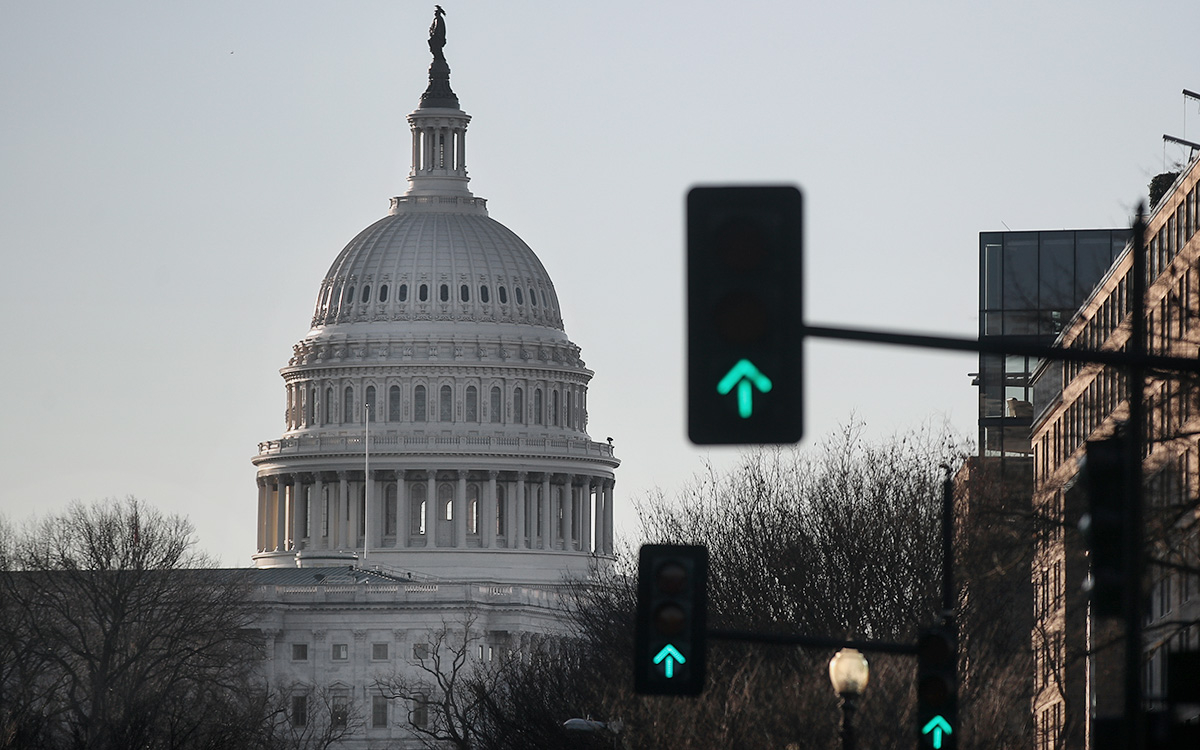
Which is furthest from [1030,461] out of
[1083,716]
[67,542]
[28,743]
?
[67,542]

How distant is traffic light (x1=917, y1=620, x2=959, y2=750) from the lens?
30.2m

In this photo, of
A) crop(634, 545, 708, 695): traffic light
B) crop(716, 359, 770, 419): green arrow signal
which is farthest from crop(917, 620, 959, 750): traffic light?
crop(716, 359, 770, 419): green arrow signal

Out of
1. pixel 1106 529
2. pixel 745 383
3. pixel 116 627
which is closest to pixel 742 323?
pixel 745 383

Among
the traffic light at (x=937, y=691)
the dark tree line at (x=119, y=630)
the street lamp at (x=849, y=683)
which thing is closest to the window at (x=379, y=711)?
the dark tree line at (x=119, y=630)

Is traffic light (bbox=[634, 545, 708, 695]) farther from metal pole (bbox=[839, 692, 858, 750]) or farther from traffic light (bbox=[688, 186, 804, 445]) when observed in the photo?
metal pole (bbox=[839, 692, 858, 750])

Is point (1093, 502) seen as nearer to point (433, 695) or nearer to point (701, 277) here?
point (701, 277)

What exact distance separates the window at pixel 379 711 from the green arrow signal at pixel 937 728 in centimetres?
16861

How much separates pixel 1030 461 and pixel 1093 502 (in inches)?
3598

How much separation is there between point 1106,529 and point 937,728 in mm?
9005

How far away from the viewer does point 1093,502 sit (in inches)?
866

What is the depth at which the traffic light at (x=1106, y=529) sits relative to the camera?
21.8m

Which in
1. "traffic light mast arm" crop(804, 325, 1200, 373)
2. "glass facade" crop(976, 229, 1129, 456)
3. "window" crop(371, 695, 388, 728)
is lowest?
"window" crop(371, 695, 388, 728)

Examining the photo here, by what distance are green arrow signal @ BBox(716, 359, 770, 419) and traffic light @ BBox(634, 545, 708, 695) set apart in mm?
6557

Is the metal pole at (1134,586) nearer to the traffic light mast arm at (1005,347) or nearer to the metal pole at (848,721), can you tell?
the traffic light mast arm at (1005,347)
